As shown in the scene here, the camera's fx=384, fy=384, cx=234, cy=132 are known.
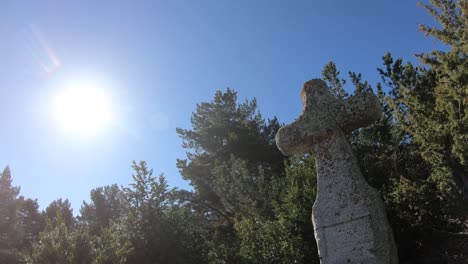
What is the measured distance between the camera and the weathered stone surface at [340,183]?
3.18 metres

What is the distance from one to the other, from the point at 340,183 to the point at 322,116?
0.71 metres

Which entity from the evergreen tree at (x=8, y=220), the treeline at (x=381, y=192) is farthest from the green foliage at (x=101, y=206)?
the treeline at (x=381, y=192)

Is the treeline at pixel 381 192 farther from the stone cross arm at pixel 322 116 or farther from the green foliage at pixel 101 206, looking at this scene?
the green foliage at pixel 101 206

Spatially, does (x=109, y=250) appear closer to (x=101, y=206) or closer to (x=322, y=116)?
(x=322, y=116)

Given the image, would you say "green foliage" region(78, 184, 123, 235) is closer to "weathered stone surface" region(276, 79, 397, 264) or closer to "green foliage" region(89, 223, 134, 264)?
"green foliage" region(89, 223, 134, 264)

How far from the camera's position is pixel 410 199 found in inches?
320

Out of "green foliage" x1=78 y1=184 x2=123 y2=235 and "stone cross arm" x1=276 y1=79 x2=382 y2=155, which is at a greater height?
"green foliage" x1=78 y1=184 x2=123 y2=235

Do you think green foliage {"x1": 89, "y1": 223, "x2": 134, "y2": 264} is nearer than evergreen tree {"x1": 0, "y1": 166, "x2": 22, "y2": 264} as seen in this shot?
Yes

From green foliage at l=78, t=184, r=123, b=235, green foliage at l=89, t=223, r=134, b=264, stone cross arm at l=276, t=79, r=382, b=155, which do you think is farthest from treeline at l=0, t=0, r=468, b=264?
green foliage at l=78, t=184, r=123, b=235

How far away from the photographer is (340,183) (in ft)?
11.1

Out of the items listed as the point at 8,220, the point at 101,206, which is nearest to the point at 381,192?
the point at 8,220

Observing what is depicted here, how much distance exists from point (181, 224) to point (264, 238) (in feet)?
16.9

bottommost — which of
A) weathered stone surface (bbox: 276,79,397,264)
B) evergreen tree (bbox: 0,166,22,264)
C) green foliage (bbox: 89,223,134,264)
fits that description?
weathered stone surface (bbox: 276,79,397,264)

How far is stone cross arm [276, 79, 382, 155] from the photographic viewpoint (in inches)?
143
